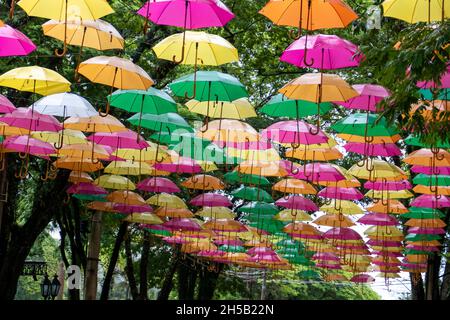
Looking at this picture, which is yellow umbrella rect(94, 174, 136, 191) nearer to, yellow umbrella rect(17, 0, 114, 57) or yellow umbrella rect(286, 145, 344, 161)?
yellow umbrella rect(286, 145, 344, 161)

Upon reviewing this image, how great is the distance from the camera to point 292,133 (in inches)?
397

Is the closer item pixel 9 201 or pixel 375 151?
pixel 375 151

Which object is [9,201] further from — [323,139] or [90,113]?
[323,139]

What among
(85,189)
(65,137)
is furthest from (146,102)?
(85,189)

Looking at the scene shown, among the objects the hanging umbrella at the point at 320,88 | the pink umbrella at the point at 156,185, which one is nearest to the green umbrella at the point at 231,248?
the pink umbrella at the point at 156,185

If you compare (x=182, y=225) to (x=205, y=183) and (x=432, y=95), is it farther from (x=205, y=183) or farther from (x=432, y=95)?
(x=432, y=95)

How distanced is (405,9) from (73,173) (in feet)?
23.8

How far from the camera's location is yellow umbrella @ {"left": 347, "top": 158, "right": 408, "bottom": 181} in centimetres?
1118

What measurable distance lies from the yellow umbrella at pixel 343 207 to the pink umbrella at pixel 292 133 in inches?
183

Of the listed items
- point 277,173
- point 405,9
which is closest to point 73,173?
point 277,173

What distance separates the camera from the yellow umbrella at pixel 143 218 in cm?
1461

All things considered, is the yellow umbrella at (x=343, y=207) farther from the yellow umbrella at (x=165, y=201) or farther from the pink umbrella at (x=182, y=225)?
the yellow umbrella at (x=165, y=201)

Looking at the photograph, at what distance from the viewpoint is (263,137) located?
1029 centimetres
